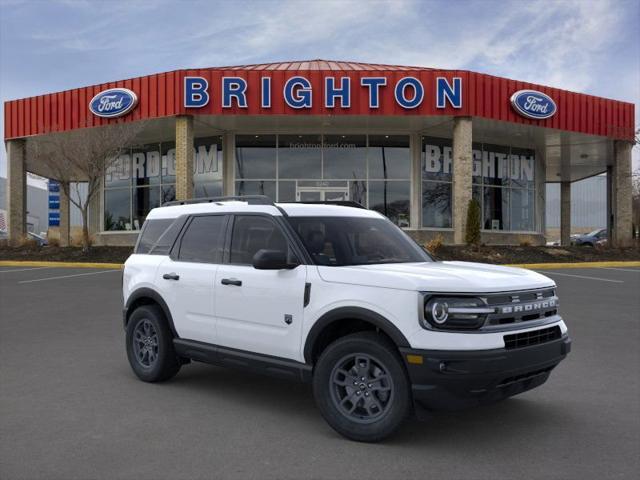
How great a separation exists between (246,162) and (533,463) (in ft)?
75.5

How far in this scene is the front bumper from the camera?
12.9ft

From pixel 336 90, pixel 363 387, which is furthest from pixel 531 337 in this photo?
pixel 336 90

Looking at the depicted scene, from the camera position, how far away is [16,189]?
2684cm

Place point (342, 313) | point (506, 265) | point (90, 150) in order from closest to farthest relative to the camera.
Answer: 1. point (342, 313)
2. point (506, 265)
3. point (90, 150)

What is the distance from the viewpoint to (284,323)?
15.8ft

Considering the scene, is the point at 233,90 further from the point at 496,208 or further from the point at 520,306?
the point at 520,306

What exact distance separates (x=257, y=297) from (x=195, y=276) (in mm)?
928

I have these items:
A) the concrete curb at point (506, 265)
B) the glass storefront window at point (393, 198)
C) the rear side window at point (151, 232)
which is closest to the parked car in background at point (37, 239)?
the concrete curb at point (506, 265)

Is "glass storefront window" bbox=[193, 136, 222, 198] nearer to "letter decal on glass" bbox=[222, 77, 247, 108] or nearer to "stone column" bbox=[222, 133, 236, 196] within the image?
"stone column" bbox=[222, 133, 236, 196]

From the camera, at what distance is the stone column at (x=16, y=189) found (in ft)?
87.0

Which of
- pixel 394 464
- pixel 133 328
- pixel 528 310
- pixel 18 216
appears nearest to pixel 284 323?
pixel 394 464

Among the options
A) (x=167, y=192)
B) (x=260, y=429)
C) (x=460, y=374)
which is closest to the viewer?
(x=460, y=374)

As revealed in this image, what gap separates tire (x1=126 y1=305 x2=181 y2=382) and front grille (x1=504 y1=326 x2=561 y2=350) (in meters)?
3.37

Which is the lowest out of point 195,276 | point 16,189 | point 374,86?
point 195,276
